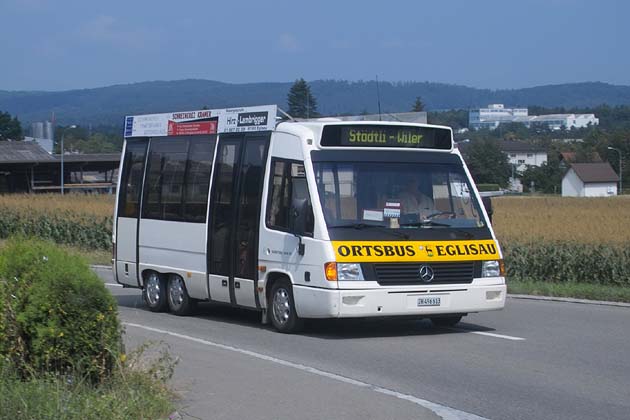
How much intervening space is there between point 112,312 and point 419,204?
610 centimetres

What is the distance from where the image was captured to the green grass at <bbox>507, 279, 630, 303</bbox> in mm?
18909

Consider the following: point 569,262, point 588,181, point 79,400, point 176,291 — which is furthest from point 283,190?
point 588,181

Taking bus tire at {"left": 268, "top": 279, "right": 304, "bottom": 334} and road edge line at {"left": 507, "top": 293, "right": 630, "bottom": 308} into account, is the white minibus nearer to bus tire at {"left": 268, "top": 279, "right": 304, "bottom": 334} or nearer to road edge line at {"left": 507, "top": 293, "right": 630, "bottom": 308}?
bus tire at {"left": 268, "top": 279, "right": 304, "bottom": 334}

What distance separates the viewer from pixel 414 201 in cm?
1370

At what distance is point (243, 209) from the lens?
48.6 feet

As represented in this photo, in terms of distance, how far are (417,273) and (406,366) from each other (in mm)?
2169

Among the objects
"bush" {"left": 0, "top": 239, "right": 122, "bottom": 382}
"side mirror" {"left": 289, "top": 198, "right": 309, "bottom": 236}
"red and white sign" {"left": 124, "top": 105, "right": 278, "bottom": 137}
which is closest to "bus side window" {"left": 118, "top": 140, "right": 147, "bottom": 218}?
"red and white sign" {"left": 124, "top": 105, "right": 278, "bottom": 137}

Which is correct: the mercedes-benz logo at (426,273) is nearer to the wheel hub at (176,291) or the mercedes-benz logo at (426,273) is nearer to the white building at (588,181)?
the wheel hub at (176,291)

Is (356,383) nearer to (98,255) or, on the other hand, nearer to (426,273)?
(426,273)

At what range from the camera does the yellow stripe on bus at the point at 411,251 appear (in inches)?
511

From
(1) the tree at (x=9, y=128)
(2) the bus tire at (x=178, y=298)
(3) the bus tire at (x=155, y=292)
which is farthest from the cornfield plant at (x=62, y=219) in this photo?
(1) the tree at (x=9, y=128)

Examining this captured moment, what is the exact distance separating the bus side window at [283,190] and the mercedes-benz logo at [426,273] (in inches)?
68.0

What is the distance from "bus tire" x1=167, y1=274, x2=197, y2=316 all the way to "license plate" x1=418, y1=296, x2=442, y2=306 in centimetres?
464

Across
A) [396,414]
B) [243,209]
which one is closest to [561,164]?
[243,209]
